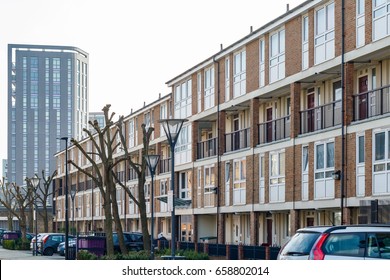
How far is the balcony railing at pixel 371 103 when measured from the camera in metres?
30.1

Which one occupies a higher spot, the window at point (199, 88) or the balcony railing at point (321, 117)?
the window at point (199, 88)

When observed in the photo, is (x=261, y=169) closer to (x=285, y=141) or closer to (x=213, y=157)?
(x=285, y=141)

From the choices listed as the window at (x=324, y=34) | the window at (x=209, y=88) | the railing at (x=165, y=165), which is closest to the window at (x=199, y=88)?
the window at (x=209, y=88)

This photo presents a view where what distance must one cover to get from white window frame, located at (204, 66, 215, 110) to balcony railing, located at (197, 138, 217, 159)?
194 centimetres

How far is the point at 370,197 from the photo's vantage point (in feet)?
98.7

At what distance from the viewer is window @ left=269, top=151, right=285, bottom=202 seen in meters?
37.7

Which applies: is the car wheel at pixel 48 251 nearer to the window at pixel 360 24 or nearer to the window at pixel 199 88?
the window at pixel 199 88

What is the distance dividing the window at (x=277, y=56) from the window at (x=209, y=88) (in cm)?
799

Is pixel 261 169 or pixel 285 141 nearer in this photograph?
pixel 285 141

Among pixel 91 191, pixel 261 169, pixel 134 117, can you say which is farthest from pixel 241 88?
pixel 91 191

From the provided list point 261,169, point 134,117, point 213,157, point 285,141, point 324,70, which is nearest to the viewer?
point 324,70

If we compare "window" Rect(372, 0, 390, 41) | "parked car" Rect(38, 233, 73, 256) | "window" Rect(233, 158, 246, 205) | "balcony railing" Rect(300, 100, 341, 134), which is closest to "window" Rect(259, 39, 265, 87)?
"balcony railing" Rect(300, 100, 341, 134)

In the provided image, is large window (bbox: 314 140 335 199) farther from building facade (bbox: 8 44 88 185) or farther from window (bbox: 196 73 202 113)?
building facade (bbox: 8 44 88 185)

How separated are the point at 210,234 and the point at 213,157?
569 centimetres
